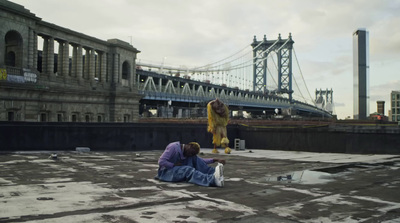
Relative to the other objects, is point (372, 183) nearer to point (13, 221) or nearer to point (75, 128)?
point (13, 221)

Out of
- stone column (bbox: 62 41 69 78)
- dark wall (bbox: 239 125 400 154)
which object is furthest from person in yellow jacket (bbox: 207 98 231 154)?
stone column (bbox: 62 41 69 78)

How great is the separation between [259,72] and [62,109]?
4449 inches

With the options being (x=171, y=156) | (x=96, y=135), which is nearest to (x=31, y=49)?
(x=96, y=135)

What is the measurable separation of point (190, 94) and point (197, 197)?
69710 mm

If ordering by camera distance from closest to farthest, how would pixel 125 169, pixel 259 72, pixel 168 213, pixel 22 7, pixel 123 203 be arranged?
1. pixel 168 213
2. pixel 123 203
3. pixel 125 169
4. pixel 22 7
5. pixel 259 72

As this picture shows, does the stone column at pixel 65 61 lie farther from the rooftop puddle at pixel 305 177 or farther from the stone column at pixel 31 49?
the rooftop puddle at pixel 305 177

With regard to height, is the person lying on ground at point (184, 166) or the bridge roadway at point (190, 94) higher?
the bridge roadway at point (190, 94)

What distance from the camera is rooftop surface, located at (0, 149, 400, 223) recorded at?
612 centimetres

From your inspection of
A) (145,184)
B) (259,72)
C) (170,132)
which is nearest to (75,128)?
(170,132)

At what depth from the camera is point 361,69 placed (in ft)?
69.7

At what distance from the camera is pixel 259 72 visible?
138750 mm

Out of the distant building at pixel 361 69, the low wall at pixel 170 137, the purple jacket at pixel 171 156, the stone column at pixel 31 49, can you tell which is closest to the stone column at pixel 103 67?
the stone column at pixel 31 49

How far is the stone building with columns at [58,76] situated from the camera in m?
28.4

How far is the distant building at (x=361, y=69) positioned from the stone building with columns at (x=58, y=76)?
25583 mm
